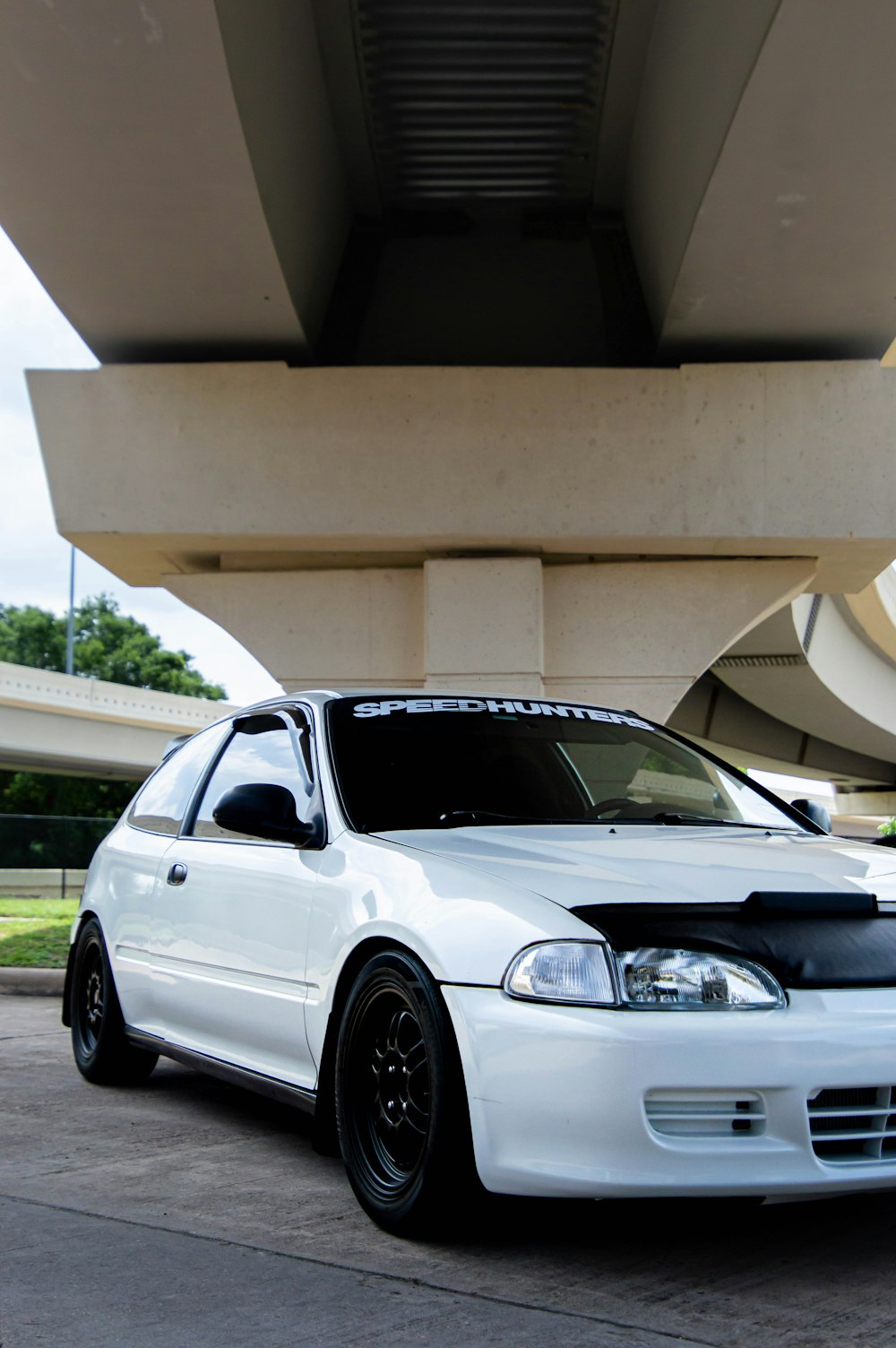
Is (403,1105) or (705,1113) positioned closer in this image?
(705,1113)

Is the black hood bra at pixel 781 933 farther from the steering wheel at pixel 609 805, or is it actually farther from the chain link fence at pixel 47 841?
the chain link fence at pixel 47 841

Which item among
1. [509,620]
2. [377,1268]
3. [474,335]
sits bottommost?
[377,1268]

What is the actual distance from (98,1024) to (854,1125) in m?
4.06

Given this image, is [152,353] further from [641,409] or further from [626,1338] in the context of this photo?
[626,1338]

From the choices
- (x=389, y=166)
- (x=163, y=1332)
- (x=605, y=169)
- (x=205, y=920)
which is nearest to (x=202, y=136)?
(x=389, y=166)

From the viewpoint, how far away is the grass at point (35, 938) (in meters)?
12.0

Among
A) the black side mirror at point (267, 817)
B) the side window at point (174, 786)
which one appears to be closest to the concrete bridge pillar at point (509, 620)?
the side window at point (174, 786)

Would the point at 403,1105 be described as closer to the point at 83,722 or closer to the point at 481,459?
the point at 481,459

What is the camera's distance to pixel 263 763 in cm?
532

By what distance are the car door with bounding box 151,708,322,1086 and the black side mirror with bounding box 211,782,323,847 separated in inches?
2.5

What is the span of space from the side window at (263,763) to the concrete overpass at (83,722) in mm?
34438

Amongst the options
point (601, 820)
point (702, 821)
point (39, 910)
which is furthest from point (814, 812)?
point (39, 910)

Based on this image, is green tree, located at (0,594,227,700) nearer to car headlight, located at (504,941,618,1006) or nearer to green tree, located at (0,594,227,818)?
green tree, located at (0,594,227,818)

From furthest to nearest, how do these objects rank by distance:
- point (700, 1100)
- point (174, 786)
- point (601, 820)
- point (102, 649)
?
point (102, 649) < point (174, 786) < point (601, 820) < point (700, 1100)
